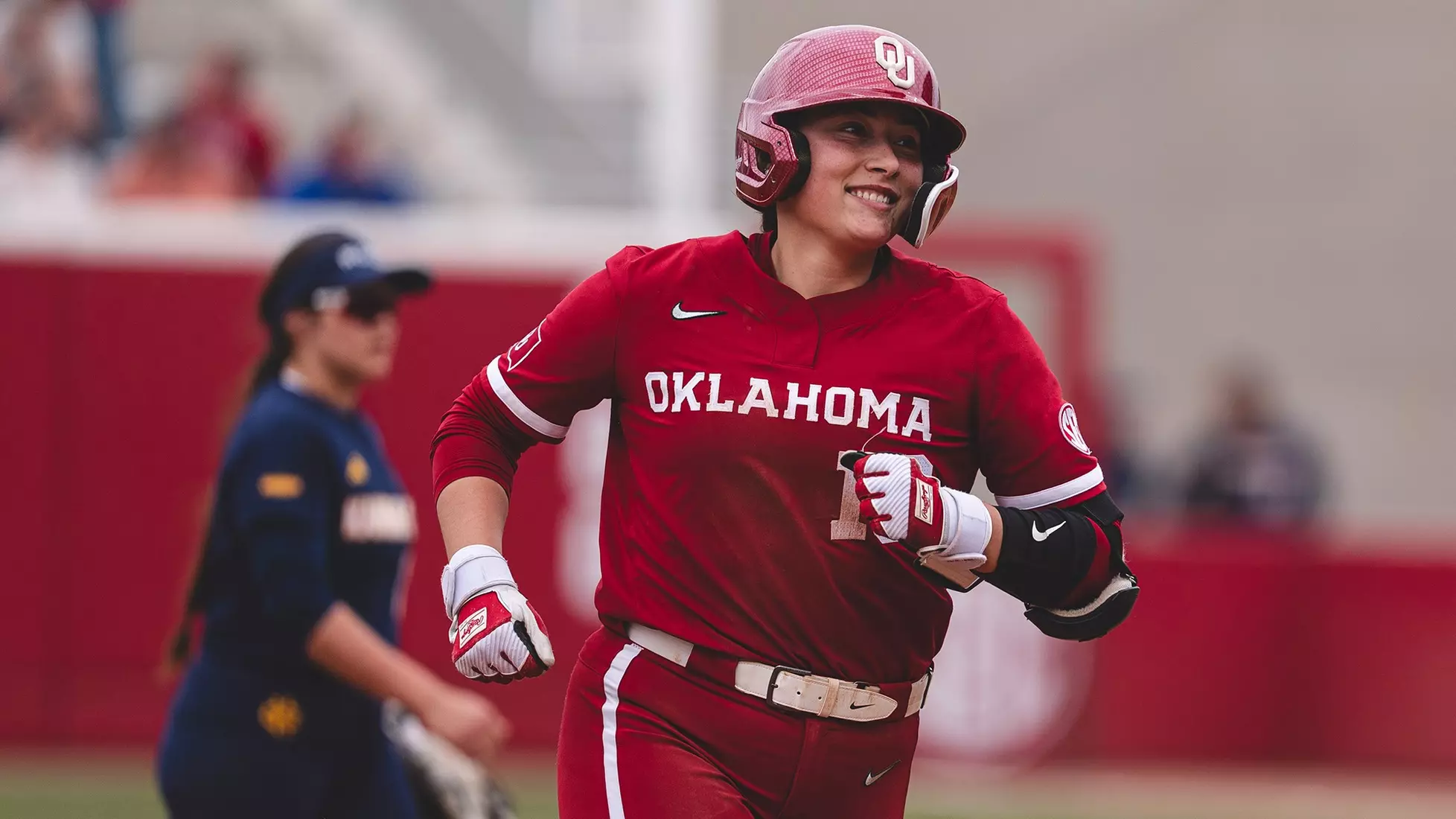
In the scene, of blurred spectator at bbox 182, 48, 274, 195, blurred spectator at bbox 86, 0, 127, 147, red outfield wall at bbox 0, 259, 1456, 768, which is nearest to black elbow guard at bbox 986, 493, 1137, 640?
red outfield wall at bbox 0, 259, 1456, 768

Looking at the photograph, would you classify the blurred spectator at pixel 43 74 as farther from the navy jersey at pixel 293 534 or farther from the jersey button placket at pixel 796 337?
the jersey button placket at pixel 796 337

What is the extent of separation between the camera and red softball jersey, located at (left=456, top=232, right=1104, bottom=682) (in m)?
4.05

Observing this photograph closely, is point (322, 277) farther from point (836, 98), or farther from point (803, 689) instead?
point (803, 689)

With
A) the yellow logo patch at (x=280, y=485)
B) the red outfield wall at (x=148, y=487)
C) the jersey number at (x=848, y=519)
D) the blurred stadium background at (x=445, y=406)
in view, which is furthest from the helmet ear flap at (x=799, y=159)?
the red outfield wall at (x=148, y=487)

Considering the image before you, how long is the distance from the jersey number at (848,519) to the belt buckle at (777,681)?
26 cm

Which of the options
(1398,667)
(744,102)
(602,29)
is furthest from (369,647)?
(602,29)

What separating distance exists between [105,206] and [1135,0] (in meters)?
14.5

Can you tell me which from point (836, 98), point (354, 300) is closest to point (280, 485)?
point (354, 300)

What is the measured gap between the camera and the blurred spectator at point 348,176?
13414 mm

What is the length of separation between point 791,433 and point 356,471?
187 cm

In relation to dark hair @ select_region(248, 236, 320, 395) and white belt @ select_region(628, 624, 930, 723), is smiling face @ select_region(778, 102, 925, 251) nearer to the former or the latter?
white belt @ select_region(628, 624, 930, 723)

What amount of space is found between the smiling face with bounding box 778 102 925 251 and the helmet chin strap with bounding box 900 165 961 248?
29 millimetres

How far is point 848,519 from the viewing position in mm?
4051

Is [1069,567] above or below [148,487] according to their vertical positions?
above
